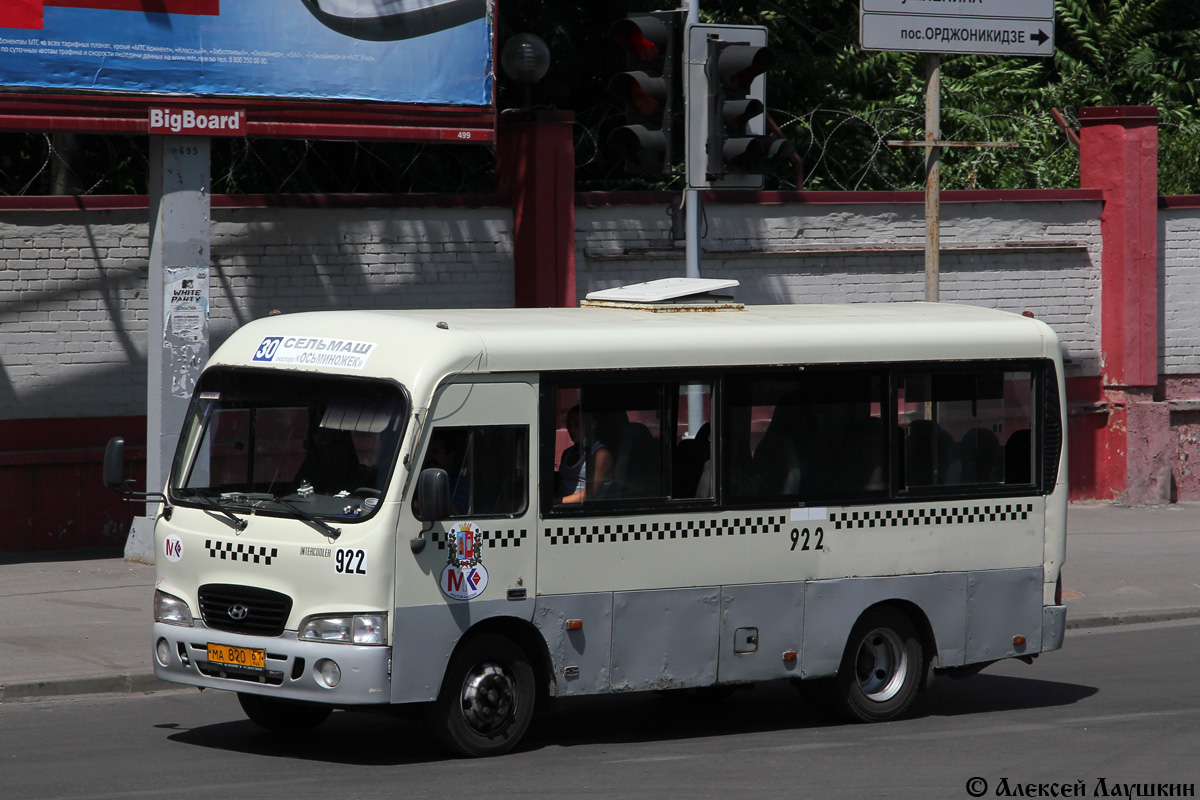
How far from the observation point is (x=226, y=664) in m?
8.44

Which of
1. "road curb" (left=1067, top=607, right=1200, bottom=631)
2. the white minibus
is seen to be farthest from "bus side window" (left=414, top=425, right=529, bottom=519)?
"road curb" (left=1067, top=607, right=1200, bottom=631)

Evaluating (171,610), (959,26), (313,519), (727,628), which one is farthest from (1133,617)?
(171,610)

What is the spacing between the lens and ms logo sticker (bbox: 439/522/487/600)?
839cm

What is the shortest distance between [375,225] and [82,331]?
9.65 ft

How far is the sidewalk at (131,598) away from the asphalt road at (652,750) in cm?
36

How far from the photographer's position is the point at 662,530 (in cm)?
908

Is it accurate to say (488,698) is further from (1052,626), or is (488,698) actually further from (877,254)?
(877,254)

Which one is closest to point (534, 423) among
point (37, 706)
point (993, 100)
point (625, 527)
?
point (625, 527)

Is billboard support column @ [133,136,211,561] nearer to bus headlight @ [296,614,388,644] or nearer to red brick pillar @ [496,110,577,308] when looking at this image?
red brick pillar @ [496,110,577,308]

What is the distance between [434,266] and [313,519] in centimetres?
868

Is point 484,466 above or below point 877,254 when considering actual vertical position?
below

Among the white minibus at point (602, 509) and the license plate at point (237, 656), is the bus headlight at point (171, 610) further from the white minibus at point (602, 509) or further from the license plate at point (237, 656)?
the license plate at point (237, 656)

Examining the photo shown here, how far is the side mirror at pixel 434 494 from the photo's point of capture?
8.06 m

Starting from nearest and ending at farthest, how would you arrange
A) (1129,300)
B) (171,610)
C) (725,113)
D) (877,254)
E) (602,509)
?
(171,610) → (602,509) → (725,113) → (877,254) → (1129,300)
